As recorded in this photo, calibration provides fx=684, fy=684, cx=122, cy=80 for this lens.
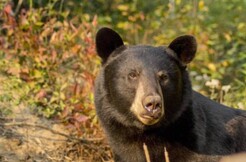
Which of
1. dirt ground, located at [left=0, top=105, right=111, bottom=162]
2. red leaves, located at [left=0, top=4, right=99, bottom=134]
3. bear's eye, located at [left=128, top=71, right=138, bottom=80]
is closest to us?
bear's eye, located at [left=128, top=71, right=138, bottom=80]

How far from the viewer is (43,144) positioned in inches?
285

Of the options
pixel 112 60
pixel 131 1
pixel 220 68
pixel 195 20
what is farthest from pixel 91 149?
pixel 131 1

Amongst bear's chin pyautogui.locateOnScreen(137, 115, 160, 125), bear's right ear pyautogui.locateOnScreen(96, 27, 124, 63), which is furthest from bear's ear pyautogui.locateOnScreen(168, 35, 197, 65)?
bear's chin pyautogui.locateOnScreen(137, 115, 160, 125)

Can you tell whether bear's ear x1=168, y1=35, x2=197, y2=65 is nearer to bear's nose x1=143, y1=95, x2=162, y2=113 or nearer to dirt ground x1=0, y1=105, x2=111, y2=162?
bear's nose x1=143, y1=95, x2=162, y2=113

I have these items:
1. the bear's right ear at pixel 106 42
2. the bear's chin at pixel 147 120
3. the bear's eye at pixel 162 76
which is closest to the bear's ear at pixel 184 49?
the bear's eye at pixel 162 76

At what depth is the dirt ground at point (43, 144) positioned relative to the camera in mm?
7074

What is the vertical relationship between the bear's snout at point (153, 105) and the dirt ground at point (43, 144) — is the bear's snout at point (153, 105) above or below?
above

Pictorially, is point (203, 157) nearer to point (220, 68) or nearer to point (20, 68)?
point (20, 68)

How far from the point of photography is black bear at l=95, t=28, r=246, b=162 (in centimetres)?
548

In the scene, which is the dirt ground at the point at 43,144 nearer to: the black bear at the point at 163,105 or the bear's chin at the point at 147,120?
the black bear at the point at 163,105

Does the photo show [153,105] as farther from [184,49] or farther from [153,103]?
[184,49]

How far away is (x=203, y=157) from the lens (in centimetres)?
566

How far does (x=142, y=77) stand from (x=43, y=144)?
2226 mm

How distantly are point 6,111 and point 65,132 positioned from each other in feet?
2.23
